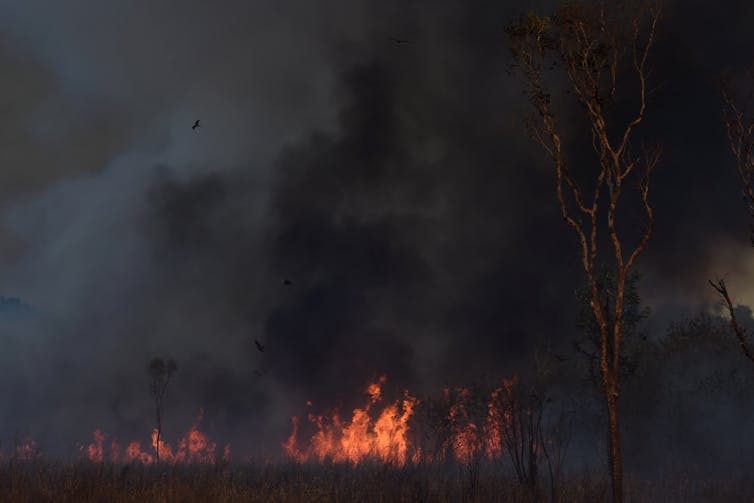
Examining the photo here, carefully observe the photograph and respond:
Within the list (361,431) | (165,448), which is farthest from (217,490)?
(165,448)

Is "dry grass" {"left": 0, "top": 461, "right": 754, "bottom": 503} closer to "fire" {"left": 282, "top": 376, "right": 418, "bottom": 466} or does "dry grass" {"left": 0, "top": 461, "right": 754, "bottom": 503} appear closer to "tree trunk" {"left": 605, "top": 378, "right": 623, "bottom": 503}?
"tree trunk" {"left": 605, "top": 378, "right": 623, "bottom": 503}

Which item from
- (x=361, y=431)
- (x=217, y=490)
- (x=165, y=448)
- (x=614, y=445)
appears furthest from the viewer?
(x=165, y=448)

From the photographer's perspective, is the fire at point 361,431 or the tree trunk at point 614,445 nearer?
the tree trunk at point 614,445

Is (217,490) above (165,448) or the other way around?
the other way around

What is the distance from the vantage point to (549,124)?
18.8 meters

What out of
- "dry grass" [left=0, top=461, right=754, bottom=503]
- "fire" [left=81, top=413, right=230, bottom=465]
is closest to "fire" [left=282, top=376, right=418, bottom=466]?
"fire" [left=81, top=413, right=230, bottom=465]

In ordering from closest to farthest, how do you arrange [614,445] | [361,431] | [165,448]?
1. [614,445]
2. [361,431]
3. [165,448]

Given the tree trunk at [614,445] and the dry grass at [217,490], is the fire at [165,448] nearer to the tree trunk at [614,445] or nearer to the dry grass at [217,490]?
the dry grass at [217,490]

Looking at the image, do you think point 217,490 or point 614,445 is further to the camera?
point 217,490

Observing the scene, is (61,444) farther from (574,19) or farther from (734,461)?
(574,19)

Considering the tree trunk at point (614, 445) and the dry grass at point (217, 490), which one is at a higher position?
the tree trunk at point (614, 445)

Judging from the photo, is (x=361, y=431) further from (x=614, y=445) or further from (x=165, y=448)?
(x=614, y=445)

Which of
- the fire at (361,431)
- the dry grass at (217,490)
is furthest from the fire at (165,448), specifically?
the dry grass at (217,490)

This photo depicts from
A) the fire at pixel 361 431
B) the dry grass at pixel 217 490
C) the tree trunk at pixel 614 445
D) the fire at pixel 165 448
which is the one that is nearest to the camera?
the tree trunk at pixel 614 445
